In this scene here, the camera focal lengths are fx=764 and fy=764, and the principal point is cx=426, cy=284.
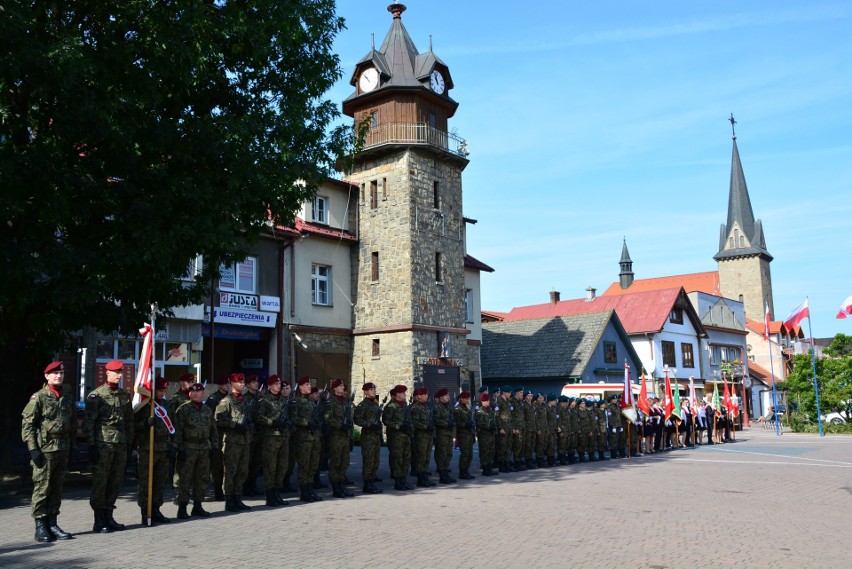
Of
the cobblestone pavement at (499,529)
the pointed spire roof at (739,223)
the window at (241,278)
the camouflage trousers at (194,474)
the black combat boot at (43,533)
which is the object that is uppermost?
the pointed spire roof at (739,223)

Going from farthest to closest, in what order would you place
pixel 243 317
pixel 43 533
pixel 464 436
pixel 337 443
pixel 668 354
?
pixel 668 354 < pixel 243 317 < pixel 464 436 < pixel 337 443 < pixel 43 533

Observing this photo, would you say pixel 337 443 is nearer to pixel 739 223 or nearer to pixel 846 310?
pixel 846 310

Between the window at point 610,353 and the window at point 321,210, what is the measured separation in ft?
63.1

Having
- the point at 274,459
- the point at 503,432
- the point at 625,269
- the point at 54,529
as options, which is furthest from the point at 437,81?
the point at 625,269

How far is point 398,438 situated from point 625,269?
241ft

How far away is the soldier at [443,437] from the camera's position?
15.4m

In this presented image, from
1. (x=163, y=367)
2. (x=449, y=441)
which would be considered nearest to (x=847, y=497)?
(x=449, y=441)

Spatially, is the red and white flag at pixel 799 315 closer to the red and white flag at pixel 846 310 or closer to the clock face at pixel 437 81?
the red and white flag at pixel 846 310

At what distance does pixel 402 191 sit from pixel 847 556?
79.9 ft

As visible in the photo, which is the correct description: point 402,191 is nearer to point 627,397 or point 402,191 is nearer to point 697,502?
point 627,397

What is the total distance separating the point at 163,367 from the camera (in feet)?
78.5

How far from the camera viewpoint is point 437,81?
32.8 m

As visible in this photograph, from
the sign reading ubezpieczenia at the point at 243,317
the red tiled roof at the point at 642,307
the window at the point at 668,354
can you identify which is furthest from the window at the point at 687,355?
the sign reading ubezpieczenia at the point at 243,317

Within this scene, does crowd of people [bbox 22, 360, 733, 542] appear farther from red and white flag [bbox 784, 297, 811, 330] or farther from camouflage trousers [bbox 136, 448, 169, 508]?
red and white flag [bbox 784, 297, 811, 330]
